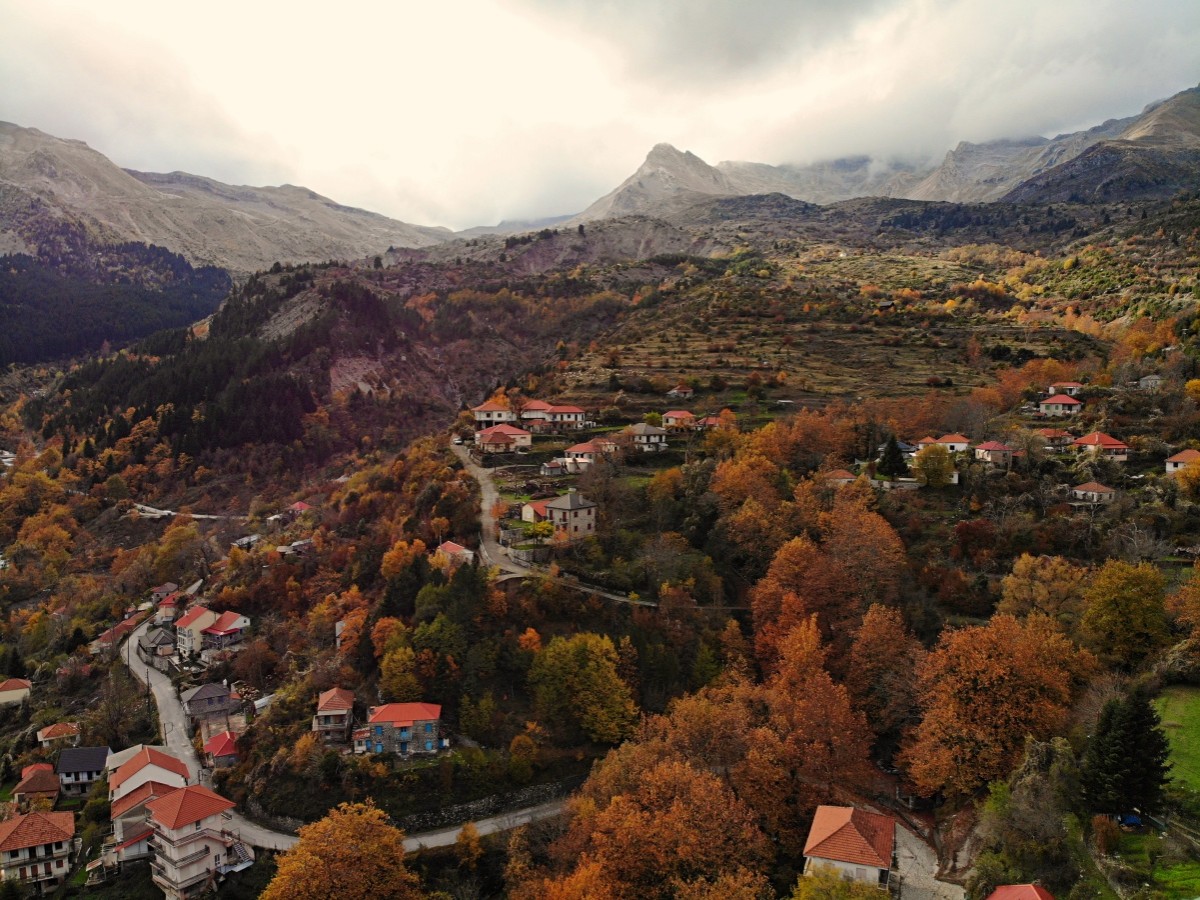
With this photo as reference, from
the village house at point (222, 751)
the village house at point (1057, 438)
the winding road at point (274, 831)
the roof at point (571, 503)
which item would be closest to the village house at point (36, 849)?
the winding road at point (274, 831)

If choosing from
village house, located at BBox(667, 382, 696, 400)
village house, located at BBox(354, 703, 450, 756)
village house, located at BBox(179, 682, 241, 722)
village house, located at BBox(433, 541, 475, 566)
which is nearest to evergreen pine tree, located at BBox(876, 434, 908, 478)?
village house, located at BBox(667, 382, 696, 400)

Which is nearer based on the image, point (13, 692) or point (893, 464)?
point (893, 464)

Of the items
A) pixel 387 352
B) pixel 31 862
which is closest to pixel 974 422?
pixel 31 862

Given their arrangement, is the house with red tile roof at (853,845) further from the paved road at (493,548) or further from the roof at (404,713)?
the roof at (404,713)

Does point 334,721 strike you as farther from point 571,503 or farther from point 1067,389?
point 1067,389

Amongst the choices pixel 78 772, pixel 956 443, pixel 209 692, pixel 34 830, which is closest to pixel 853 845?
pixel 956 443

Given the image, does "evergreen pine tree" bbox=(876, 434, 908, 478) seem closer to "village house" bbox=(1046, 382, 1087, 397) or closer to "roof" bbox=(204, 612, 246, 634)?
"village house" bbox=(1046, 382, 1087, 397)

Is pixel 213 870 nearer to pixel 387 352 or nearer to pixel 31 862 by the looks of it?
pixel 31 862
